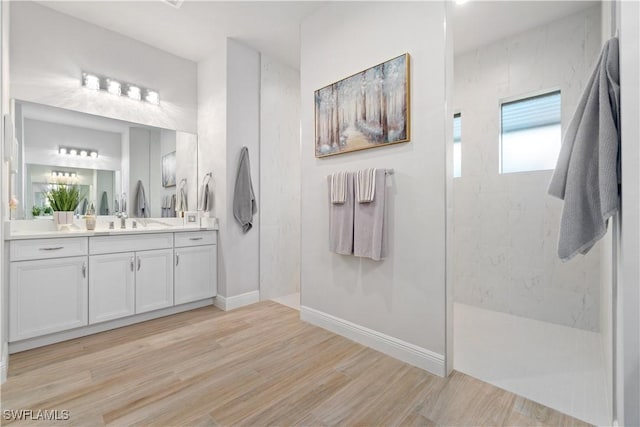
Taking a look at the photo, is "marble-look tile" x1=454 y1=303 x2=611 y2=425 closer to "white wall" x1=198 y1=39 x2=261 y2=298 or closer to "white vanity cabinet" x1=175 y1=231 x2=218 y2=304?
"white wall" x1=198 y1=39 x2=261 y2=298

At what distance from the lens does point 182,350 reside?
2203 millimetres

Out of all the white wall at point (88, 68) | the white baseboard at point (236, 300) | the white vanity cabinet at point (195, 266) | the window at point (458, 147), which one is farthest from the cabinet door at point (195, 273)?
the window at point (458, 147)

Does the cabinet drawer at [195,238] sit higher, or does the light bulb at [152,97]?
the light bulb at [152,97]

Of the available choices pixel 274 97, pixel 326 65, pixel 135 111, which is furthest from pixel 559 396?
pixel 135 111

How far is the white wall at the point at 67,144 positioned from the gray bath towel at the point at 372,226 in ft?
8.26

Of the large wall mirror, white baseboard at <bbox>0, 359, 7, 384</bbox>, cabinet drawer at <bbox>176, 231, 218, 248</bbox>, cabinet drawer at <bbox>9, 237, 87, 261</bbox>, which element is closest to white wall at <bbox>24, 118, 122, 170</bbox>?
the large wall mirror

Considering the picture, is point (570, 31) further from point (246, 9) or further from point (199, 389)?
point (199, 389)

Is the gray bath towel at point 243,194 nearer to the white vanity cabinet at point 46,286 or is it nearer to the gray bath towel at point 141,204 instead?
the gray bath towel at point 141,204

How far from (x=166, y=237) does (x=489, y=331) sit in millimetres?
3027

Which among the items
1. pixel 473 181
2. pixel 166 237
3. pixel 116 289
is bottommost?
pixel 116 289

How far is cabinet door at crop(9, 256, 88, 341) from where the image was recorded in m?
2.10

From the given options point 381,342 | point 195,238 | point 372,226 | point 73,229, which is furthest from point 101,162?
point 381,342

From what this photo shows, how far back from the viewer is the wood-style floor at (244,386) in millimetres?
1502

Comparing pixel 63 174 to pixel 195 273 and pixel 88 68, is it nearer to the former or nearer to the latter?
pixel 88 68
